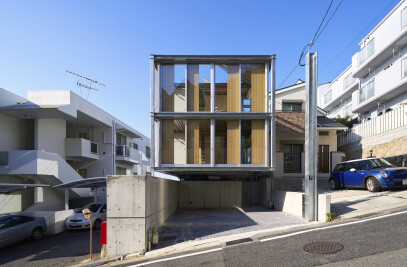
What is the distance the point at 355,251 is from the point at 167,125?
8305 mm

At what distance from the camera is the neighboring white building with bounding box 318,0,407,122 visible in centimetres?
1625

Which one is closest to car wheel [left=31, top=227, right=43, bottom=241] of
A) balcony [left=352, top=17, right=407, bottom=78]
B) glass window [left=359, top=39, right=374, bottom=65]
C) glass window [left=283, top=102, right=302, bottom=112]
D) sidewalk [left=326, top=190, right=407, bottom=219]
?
sidewalk [left=326, top=190, right=407, bottom=219]

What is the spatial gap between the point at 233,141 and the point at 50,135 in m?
12.8

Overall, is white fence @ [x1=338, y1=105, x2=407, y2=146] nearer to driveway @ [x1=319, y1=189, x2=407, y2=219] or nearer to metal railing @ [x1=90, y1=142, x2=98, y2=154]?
driveway @ [x1=319, y1=189, x2=407, y2=219]

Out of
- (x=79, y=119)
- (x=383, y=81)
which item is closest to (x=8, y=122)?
(x=79, y=119)

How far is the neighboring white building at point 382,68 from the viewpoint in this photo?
53.3ft

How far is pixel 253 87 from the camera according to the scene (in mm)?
11375

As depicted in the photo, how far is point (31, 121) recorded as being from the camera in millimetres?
17016

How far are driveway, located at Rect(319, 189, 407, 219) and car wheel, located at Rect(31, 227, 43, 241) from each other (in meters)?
11.8

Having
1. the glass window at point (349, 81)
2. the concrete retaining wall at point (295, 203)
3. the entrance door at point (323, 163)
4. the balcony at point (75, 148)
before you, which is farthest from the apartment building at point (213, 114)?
the glass window at point (349, 81)

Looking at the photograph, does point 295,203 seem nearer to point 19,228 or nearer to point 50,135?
→ point 19,228

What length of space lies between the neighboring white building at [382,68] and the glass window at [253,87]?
990 centimetres

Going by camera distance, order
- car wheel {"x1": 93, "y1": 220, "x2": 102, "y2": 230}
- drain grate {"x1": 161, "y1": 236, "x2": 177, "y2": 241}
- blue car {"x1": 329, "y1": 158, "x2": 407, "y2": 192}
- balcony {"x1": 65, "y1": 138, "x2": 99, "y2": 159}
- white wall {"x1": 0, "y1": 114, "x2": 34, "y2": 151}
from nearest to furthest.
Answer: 1. drain grate {"x1": 161, "y1": 236, "x2": 177, "y2": 241}
2. blue car {"x1": 329, "y1": 158, "x2": 407, "y2": 192}
3. car wheel {"x1": 93, "y1": 220, "x2": 102, "y2": 230}
4. white wall {"x1": 0, "y1": 114, "x2": 34, "y2": 151}
5. balcony {"x1": 65, "y1": 138, "x2": 99, "y2": 159}

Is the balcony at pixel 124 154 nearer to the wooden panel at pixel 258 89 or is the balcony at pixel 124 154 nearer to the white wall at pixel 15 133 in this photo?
the white wall at pixel 15 133
